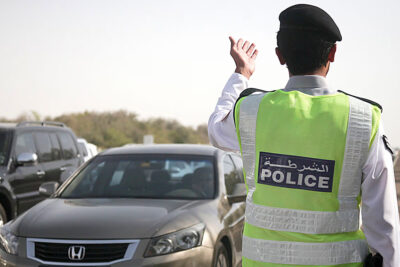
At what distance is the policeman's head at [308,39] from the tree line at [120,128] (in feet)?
180

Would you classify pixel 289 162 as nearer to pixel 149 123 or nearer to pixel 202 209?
pixel 202 209

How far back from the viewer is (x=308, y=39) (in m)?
2.76

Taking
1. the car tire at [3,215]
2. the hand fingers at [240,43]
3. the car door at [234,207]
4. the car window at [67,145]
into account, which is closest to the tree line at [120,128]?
the car window at [67,145]

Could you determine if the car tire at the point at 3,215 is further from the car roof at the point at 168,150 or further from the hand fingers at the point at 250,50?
the hand fingers at the point at 250,50

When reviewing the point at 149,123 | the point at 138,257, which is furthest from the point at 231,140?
the point at 149,123

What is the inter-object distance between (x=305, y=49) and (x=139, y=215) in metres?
3.43

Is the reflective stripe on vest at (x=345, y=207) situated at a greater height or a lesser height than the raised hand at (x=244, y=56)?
lesser

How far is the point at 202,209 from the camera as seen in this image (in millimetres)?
6152

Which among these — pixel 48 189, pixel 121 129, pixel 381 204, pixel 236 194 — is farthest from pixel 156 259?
pixel 121 129

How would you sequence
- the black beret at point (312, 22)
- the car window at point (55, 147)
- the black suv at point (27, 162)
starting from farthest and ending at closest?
1. the car window at point (55, 147)
2. the black suv at point (27, 162)
3. the black beret at point (312, 22)

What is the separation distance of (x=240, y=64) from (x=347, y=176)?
2.43 ft

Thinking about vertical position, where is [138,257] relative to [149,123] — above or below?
above

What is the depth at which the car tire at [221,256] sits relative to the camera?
19.1 feet

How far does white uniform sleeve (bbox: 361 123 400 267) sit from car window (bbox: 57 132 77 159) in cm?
960
